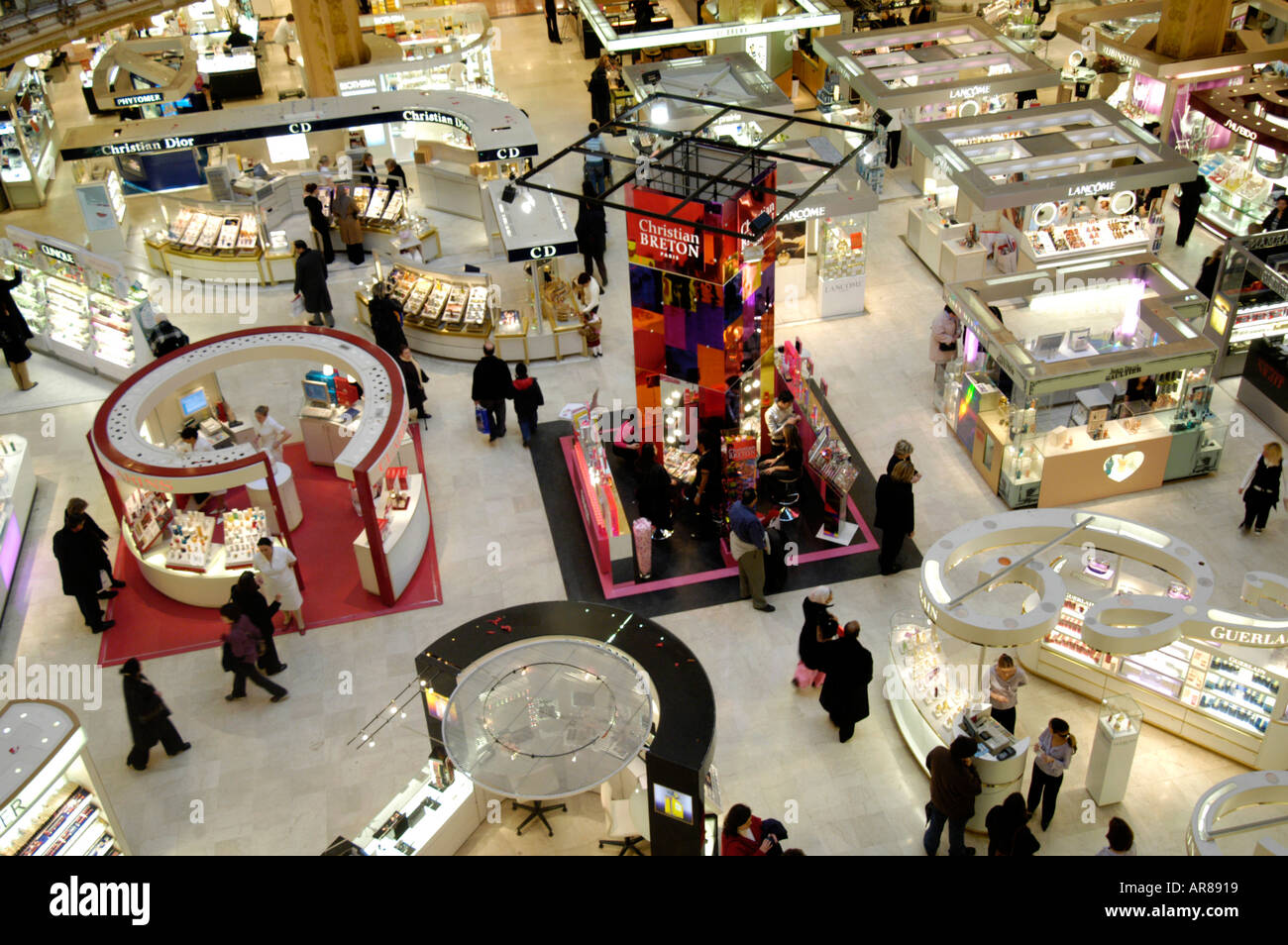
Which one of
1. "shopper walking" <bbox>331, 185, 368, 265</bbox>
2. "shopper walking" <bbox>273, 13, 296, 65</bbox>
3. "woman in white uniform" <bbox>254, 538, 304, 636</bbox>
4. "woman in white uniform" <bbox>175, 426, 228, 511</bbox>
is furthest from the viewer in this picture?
"shopper walking" <bbox>273, 13, 296, 65</bbox>

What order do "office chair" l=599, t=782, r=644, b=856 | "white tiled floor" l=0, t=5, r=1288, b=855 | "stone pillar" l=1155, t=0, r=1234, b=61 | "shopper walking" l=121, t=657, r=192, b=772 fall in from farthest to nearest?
"stone pillar" l=1155, t=0, r=1234, b=61 → "shopper walking" l=121, t=657, r=192, b=772 → "white tiled floor" l=0, t=5, r=1288, b=855 → "office chair" l=599, t=782, r=644, b=856

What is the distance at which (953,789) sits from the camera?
28.1 feet

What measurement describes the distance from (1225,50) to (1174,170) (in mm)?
5828

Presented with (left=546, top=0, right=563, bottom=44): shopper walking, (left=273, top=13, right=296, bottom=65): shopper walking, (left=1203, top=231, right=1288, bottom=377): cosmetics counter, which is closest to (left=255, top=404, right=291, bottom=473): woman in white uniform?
(left=1203, top=231, right=1288, bottom=377): cosmetics counter

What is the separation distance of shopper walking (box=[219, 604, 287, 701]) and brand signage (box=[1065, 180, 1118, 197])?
431 inches

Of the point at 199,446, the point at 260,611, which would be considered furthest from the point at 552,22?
the point at 260,611

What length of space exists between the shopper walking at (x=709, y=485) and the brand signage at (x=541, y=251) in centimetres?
352

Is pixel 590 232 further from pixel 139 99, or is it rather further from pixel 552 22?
pixel 552 22

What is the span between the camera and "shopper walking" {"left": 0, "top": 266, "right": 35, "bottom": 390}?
15016 millimetres

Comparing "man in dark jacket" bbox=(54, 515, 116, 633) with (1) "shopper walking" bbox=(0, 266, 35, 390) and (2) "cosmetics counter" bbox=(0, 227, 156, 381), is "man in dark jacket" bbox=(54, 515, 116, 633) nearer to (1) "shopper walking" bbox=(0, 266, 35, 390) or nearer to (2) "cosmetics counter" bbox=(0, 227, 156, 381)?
(2) "cosmetics counter" bbox=(0, 227, 156, 381)

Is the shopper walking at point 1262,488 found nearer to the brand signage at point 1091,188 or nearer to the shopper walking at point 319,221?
the brand signage at point 1091,188

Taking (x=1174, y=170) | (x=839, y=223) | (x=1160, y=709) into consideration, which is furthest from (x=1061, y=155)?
(x=1160, y=709)

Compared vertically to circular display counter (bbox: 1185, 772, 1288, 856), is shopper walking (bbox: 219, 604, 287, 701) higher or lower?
lower

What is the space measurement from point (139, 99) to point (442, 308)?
9.06 m
